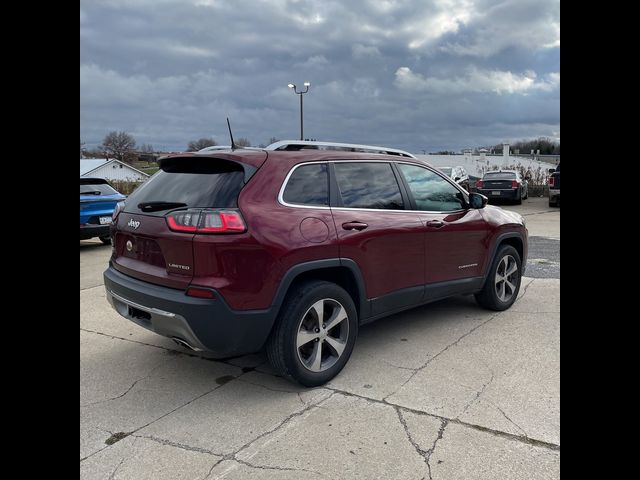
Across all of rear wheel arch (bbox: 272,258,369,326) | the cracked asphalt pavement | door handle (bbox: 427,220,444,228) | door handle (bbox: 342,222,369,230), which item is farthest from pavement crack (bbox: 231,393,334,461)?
door handle (bbox: 427,220,444,228)

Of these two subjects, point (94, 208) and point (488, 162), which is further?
point (488, 162)

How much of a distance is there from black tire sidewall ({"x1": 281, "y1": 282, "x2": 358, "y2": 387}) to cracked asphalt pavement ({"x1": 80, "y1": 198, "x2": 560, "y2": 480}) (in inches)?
4.3

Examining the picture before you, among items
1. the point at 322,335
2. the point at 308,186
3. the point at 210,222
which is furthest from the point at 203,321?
the point at 308,186

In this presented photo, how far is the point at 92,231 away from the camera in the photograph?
9.88 meters

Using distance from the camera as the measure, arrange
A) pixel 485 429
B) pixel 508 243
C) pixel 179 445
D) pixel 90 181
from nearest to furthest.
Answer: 1. pixel 179 445
2. pixel 485 429
3. pixel 508 243
4. pixel 90 181

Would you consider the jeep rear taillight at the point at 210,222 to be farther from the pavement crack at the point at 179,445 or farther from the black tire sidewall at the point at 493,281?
the black tire sidewall at the point at 493,281

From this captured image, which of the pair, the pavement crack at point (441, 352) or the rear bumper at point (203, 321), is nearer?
the rear bumper at point (203, 321)

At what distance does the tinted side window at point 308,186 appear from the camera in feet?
11.8

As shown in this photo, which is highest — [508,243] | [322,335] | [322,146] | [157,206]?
[322,146]

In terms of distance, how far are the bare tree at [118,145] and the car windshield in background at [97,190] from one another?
59692mm

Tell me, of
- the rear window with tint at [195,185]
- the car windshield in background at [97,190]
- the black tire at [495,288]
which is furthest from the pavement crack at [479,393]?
the car windshield in background at [97,190]

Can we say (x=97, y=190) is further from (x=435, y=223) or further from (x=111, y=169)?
(x=111, y=169)

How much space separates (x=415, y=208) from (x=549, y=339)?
174cm

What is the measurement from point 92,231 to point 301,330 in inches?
303
